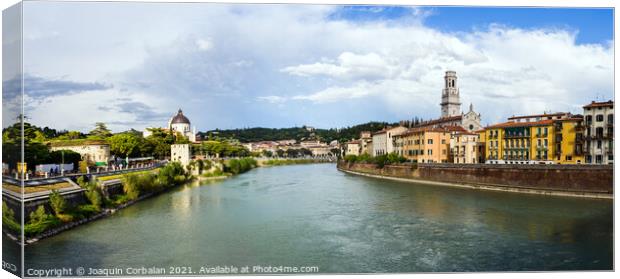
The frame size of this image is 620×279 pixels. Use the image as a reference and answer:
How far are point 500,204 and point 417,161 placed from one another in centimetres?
680

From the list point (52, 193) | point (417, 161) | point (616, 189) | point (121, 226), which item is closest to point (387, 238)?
point (616, 189)

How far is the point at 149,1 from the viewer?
553 centimetres

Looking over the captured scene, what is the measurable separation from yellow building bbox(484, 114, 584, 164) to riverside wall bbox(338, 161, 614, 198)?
1.22ft

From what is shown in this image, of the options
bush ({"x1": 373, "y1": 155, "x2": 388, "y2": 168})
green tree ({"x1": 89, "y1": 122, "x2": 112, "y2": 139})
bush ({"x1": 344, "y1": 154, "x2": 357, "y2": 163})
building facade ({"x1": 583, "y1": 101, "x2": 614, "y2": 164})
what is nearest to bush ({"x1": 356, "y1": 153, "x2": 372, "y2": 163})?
bush ({"x1": 344, "y1": 154, "x2": 357, "y2": 163})

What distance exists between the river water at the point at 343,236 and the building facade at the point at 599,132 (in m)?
1.03

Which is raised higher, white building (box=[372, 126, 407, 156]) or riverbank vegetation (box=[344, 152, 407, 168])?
white building (box=[372, 126, 407, 156])

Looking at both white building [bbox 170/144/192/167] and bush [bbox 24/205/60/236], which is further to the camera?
white building [bbox 170/144/192/167]

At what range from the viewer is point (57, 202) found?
6.39 m

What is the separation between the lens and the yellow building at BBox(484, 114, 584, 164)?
424 inches

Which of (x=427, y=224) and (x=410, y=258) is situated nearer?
(x=410, y=258)

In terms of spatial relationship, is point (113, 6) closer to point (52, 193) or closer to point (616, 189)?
point (52, 193)

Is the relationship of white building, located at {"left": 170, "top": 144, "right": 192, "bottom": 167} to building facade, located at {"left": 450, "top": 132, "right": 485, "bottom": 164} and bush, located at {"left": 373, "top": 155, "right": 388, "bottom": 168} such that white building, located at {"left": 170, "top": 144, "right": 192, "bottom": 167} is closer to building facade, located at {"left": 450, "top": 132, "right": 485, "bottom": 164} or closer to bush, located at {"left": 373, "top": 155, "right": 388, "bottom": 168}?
bush, located at {"left": 373, "top": 155, "right": 388, "bottom": 168}

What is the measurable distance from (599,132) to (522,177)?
4.08 meters

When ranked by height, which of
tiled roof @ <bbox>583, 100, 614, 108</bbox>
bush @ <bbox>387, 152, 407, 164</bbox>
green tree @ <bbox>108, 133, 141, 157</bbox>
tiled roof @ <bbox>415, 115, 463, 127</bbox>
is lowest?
bush @ <bbox>387, 152, 407, 164</bbox>
